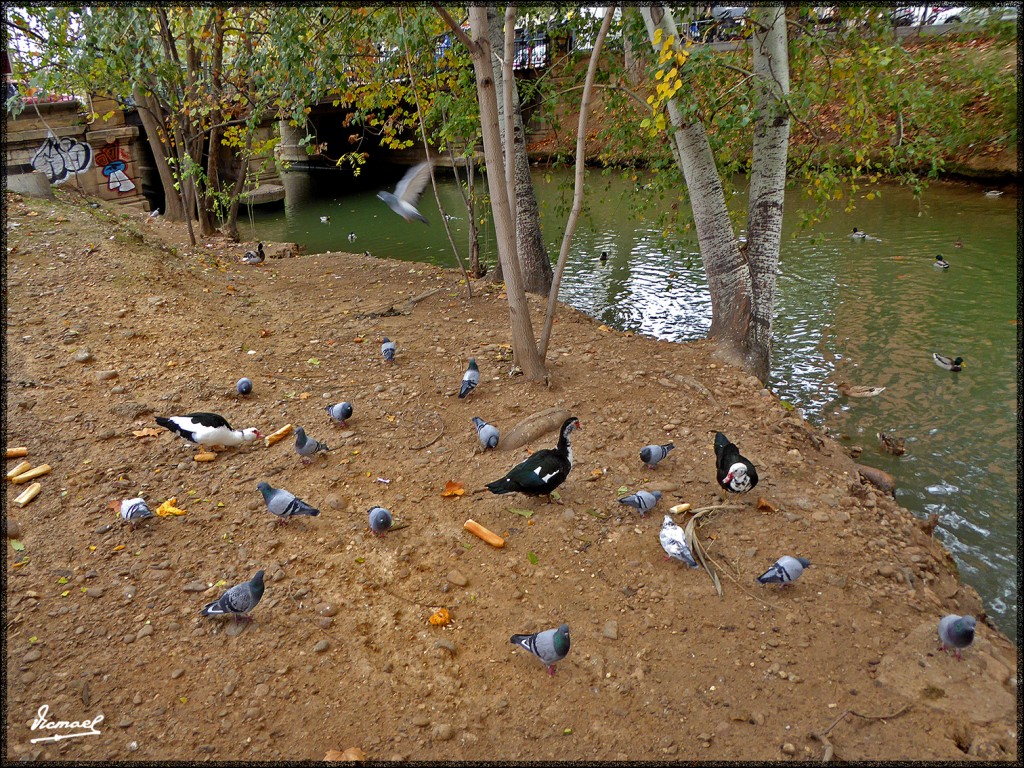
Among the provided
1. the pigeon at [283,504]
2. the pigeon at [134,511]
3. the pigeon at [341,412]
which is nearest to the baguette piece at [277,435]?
the pigeon at [341,412]

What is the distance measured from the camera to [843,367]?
9.66 metres

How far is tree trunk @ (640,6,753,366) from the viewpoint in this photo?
7.77 meters

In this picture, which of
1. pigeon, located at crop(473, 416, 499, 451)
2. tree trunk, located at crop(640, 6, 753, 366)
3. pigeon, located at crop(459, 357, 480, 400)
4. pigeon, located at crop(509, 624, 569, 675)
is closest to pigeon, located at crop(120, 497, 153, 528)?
pigeon, located at crop(473, 416, 499, 451)

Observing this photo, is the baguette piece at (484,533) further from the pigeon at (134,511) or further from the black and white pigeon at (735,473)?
the pigeon at (134,511)

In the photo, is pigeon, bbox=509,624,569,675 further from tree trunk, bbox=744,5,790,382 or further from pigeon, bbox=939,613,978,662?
tree trunk, bbox=744,5,790,382

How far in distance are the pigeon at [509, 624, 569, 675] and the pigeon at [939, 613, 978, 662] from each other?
230 cm

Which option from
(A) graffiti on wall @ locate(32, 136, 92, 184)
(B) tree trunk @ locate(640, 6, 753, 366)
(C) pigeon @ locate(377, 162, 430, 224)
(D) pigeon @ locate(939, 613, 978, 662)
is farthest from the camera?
(A) graffiti on wall @ locate(32, 136, 92, 184)

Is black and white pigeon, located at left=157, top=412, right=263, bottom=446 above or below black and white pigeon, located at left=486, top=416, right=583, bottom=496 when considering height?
above

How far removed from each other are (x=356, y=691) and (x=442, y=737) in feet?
1.84

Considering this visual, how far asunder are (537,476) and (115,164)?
1918cm

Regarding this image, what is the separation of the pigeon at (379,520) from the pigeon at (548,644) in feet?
4.64

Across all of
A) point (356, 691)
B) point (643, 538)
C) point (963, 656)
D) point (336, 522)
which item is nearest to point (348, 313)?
point (336, 522)

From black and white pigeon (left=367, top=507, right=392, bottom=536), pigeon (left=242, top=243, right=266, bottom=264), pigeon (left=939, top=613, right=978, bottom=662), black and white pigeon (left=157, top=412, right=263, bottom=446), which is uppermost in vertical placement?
black and white pigeon (left=157, top=412, right=263, bottom=446)

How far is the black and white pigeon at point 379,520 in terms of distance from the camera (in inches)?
192
